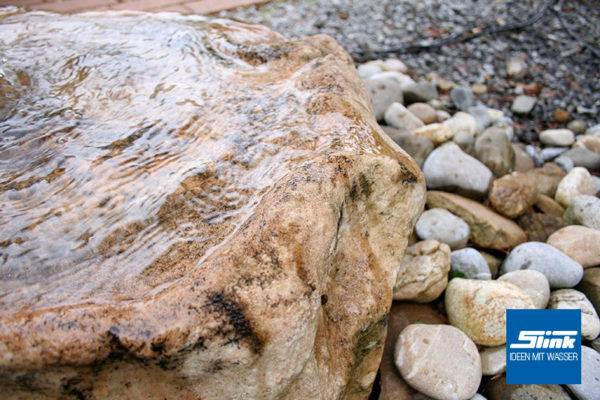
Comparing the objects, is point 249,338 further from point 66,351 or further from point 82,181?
point 82,181

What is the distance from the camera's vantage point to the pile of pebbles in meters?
1.83

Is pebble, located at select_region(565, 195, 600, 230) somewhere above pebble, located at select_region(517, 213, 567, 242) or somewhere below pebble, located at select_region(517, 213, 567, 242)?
above

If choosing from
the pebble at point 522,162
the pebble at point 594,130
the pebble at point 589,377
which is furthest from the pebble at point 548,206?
the pebble at point 594,130

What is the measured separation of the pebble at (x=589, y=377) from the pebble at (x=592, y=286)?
36cm

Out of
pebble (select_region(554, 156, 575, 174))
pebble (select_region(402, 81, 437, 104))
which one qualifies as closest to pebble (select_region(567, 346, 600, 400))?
pebble (select_region(554, 156, 575, 174))

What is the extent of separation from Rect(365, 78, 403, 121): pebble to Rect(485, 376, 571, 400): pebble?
2123 millimetres

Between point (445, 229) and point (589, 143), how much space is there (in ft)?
6.70

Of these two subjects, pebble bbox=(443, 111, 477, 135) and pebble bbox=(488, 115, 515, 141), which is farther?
pebble bbox=(488, 115, 515, 141)

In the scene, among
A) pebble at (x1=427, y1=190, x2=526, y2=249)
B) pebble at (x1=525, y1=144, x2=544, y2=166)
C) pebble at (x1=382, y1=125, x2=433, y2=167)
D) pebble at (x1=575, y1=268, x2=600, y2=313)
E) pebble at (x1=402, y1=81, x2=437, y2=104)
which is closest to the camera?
pebble at (x1=575, y1=268, x2=600, y2=313)

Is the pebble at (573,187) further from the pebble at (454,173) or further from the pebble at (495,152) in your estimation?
the pebble at (454,173)

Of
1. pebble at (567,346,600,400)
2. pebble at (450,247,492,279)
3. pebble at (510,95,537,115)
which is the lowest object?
pebble at (567,346,600,400)

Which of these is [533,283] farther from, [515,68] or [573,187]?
[515,68]

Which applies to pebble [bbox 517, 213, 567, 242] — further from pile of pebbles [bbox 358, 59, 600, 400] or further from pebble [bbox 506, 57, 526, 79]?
pebble [bbox 506, 57, 526, 79]

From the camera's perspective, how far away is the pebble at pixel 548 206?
287cm
